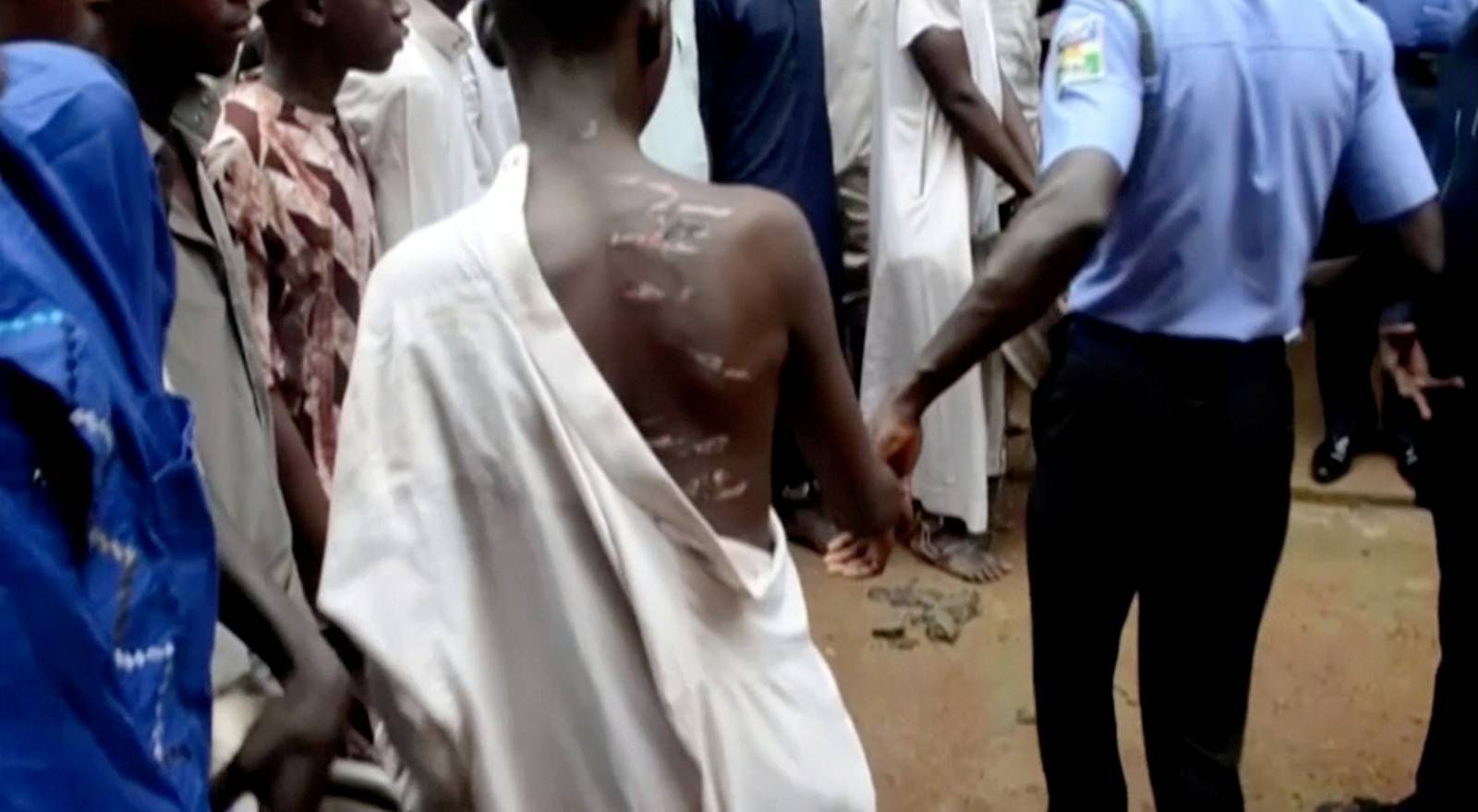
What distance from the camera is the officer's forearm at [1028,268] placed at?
212 centimetres

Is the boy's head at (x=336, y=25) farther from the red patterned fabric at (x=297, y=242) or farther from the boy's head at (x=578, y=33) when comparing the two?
the boy's head at (x=578, y=33)

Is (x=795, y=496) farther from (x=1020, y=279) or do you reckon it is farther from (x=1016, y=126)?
A: (x=1020, y=279)

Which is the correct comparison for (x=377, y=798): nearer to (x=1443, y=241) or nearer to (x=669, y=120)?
(x=1443, y=241)

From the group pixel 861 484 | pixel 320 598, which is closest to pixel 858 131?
pixel 861 484

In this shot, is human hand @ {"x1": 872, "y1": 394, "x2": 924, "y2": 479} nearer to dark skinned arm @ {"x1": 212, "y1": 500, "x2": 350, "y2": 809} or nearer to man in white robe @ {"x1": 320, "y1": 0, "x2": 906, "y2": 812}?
man in white robe @ {"x1": 320, "y1": 0, "x2": 906, "y2": 812}

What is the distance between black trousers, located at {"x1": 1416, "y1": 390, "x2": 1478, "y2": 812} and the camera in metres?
2.65

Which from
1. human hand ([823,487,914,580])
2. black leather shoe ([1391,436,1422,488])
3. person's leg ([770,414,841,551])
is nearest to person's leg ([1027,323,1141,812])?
human hand ([823,487,914,580])

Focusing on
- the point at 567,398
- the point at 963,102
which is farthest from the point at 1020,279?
the point at 963,102

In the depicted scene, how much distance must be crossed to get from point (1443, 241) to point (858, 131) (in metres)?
2.16

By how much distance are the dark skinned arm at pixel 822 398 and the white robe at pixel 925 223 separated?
241 cm

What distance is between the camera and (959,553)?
4.41m

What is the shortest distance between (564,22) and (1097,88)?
0.89 meters

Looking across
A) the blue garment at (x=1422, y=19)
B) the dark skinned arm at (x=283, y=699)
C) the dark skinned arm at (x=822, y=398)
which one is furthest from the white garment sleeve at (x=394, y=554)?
the blue garment at (x=1422, y=19)

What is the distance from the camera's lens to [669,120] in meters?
4.21
